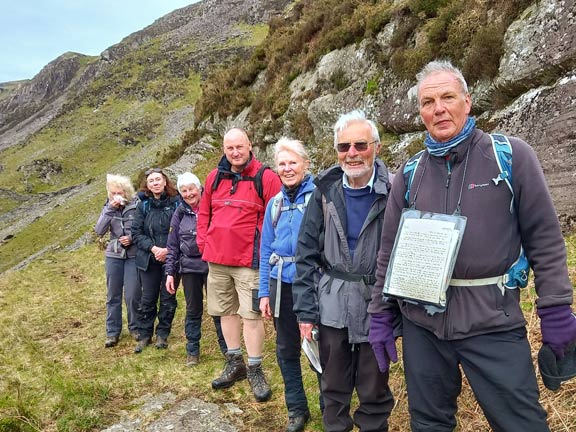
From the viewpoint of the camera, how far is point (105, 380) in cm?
574

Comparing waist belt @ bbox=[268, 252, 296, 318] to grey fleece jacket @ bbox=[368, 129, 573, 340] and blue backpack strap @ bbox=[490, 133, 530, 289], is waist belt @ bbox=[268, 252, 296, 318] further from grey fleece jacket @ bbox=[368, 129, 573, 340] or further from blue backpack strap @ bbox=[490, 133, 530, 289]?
blue backpack strap @ bbox=[490, 133, 530, 289]

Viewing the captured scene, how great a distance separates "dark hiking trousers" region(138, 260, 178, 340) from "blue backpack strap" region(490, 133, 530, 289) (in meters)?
5.32

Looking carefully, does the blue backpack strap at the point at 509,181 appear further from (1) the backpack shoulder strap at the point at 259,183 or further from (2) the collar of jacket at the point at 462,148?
(1) the backpack shoulder strap at the point at 259,183

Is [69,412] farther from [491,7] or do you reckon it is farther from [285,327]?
[491,7]

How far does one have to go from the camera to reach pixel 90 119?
57562mm

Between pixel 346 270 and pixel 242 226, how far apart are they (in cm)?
187

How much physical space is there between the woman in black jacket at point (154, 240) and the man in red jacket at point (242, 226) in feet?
5.47

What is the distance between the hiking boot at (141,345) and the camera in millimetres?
6746

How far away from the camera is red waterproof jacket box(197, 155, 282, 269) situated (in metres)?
4.86

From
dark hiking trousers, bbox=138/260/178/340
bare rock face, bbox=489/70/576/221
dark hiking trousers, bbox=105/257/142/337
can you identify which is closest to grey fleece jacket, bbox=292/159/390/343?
dark hiking trousers, bbox=138/260/178/340

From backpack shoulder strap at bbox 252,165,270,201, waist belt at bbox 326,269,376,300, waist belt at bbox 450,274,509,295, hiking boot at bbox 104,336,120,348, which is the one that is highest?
backpack shoulder strap at bbox 252,165,270,201

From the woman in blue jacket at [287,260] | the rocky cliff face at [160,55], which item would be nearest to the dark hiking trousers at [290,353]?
the woman in blue jacket at [287,260]

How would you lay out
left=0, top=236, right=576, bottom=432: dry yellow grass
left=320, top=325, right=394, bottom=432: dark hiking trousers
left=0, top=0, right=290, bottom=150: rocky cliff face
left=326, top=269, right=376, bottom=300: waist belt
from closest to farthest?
Answer: left=326, top=269, right=376, bottom=300: waist belt < left=320, top=325, right=394, bottom=432: dark hiking trousers < left=0, top=236, right=576, bottom=432: dry yellow grass < left=0, top=0, right=290, bottom=150: rocky cliff face

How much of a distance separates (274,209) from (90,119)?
60.4 m
